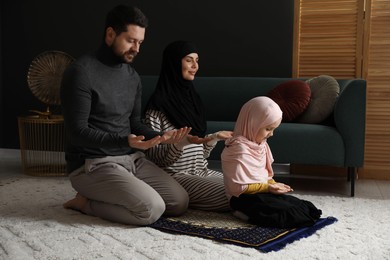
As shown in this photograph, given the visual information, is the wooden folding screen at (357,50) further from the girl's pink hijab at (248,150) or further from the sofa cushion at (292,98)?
the girl's pink hijab at (248,150)

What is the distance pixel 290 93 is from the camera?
160 inches

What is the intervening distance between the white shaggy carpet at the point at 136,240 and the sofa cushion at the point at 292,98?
103 centimetres

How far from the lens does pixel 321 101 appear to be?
396 cm

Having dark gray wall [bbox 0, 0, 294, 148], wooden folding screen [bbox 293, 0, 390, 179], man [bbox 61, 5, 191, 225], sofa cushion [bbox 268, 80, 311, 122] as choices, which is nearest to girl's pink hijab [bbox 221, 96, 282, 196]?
man [bbox 61, 5, 191, 225]

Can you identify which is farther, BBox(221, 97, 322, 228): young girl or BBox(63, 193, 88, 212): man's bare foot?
BBox(63, 193, 88, 212): man's bare foot

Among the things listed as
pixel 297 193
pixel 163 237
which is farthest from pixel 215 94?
pixel 163 237

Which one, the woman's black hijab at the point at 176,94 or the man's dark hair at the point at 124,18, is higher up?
the man's dark hair at the point at 124,18

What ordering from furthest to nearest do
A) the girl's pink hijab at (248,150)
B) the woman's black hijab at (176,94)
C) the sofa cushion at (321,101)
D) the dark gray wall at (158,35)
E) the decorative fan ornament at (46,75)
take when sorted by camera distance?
1. the dark gray wall at (158,35)
2. the decorative fan ornament at (46,75)
3. the sofa cushion at (321,101)
4. the woman's black hijab at (176,94)
5. the girl's pink hijab at (248,150)

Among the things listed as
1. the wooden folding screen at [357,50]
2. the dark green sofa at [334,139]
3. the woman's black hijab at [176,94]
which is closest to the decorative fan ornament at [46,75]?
the dark green sofa at [334,139]

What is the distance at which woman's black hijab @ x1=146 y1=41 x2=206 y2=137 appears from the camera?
10.2ft

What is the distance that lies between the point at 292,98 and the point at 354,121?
55cm

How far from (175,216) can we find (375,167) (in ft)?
7.19

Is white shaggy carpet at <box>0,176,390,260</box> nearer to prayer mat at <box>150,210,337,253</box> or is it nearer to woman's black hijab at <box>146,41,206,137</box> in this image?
prayer mat at <box>150,210,337,253</box>

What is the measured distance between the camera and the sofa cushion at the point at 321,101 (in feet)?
12.9
